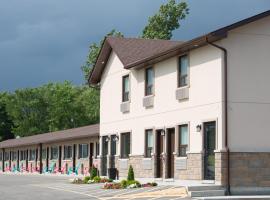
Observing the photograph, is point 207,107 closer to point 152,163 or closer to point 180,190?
point 180,190

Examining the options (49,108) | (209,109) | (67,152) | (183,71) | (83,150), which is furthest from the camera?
(49,108)

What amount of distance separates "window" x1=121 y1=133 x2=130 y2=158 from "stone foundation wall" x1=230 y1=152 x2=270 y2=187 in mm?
9806

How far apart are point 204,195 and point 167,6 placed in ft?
138

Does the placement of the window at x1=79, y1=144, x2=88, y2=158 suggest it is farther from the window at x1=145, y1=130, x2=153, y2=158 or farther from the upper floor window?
the window at x1=145, y1=130, x2=153, y2=158

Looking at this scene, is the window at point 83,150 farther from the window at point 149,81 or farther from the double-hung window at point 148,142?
the window at point 149,81

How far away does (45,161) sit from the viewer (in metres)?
56.1

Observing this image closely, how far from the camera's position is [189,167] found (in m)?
24.3

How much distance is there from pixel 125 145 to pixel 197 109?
325 inches

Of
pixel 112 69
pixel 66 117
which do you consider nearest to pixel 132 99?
pixel 112 69

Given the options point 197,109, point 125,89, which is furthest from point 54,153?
point 197,109

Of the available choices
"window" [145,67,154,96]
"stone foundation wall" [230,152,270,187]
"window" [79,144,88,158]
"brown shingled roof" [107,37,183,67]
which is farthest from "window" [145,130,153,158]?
"window" [79,144,88,158]

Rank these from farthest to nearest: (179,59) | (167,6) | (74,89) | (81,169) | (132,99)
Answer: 1. (74,89)
2. (167,6)
3. (81,169)
4. (132,99)
5. (179,59)

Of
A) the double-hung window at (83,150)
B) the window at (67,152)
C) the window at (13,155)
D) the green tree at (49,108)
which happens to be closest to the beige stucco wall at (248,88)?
the double-hung window at (83,150)

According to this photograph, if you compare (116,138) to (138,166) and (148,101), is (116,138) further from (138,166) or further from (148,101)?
(148,101)
